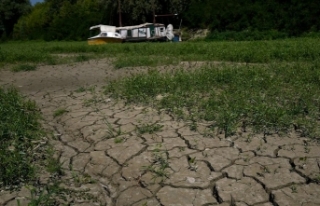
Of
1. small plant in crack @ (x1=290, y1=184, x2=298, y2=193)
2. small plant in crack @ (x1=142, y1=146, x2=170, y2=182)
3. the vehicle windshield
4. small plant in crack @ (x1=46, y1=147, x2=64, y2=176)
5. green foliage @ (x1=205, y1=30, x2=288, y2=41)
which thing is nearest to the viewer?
small plant in crack @ (x1=290, y1=184, x2=298, y2=193)

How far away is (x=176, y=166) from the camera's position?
7.98ft

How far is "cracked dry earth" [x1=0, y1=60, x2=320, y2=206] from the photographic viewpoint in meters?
2.10

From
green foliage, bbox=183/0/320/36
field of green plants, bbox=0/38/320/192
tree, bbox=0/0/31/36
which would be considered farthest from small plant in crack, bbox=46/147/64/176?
tree, bbox=0/0/31/36

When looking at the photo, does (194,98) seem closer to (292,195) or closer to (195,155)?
(195,155)

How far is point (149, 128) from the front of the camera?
10.1 ft

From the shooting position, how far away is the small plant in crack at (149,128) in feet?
10.00

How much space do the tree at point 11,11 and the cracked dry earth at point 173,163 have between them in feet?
147

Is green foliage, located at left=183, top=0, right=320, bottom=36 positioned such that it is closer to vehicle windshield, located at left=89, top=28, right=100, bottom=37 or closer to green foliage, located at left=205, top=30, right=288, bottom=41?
green foliage, located at left=205, top=30, right=288, bottom=41

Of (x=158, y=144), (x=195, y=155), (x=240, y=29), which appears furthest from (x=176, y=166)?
(x=240, y=29)

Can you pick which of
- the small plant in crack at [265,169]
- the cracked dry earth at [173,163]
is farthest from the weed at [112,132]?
the small plant in crack at [265,169]

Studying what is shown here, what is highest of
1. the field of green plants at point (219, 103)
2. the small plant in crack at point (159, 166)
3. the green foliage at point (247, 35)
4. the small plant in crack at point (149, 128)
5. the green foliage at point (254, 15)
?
the green foliage at point (254, 15)

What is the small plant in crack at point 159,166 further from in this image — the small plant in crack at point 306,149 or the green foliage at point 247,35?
the green foliage at point 247,35

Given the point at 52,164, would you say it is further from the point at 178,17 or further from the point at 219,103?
the point at 178,17

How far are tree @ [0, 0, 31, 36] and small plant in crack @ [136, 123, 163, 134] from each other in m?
45.2
